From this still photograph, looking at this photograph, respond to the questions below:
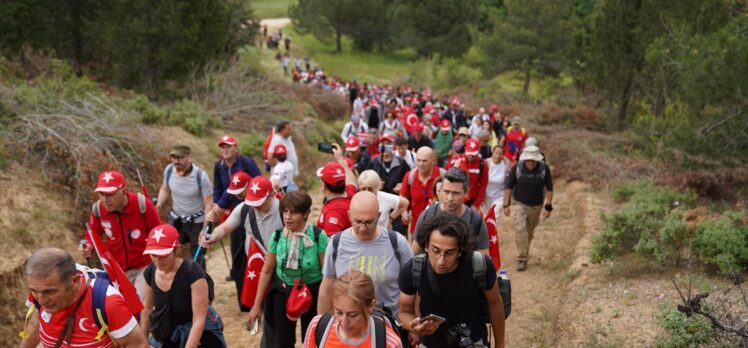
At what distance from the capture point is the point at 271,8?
228 ft

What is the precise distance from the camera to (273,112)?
1633cm

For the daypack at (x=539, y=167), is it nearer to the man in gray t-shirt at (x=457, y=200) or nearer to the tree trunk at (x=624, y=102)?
the man in gray t-shirt at (x=457, y=200)

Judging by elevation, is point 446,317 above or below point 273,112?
above

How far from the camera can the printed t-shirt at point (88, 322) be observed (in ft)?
10.4

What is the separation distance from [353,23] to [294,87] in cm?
3243

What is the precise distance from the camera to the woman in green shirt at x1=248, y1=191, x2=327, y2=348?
4.36m

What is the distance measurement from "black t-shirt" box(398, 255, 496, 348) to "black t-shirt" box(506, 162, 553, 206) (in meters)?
4.43

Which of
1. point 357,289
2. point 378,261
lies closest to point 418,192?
point 378,261

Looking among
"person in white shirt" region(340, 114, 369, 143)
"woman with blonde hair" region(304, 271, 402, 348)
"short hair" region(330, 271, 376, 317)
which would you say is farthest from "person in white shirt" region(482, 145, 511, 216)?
"short hair" region(330, 271, 376, 317)

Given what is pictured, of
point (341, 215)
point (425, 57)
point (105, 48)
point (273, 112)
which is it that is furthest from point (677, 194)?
point (425, 57)

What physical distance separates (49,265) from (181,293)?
37.7 inches

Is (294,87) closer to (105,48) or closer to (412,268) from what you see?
(105,48)

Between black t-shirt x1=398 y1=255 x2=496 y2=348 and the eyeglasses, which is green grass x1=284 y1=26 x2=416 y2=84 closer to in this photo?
black t-shirt x1=398 y1=255 x2=496 y2=348

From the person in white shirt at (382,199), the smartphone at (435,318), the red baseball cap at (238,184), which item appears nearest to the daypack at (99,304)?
the smartphone at (435,318)
